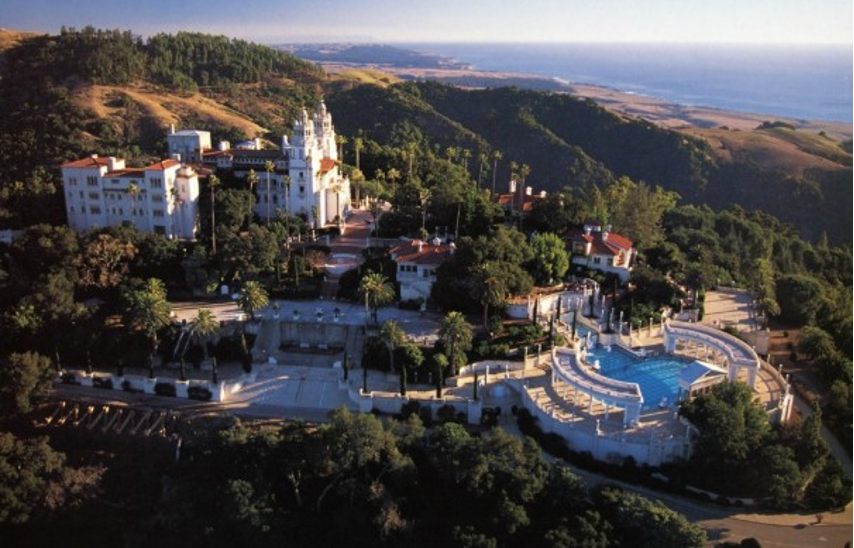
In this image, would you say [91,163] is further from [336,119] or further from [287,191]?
[336,119]

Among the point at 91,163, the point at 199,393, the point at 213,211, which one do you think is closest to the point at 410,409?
the point at 199,393

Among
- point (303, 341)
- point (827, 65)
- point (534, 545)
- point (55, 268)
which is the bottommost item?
point (534, 545)

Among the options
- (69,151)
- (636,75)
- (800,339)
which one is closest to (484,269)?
(800,339)

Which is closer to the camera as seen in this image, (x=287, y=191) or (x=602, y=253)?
(x=602, y=253)

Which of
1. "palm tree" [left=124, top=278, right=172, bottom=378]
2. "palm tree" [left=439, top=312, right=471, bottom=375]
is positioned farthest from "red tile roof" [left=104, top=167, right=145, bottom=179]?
"palm tree" [left=439, top=312, right=471, bottom=375]

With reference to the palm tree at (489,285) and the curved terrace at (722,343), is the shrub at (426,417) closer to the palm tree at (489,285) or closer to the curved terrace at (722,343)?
the palm tree at (489,285)

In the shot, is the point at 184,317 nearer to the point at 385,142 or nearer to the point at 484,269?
the point at 484,269
